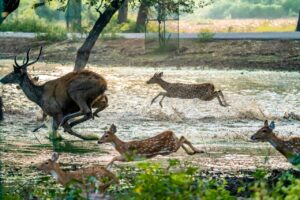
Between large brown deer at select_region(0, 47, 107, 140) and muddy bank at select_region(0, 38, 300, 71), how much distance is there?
54.3ft

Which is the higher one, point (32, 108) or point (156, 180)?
point (156, 180)

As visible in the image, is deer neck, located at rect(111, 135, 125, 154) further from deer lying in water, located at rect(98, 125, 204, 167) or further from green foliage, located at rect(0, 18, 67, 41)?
green foliage, located at rect(0, 18, 67, 41)

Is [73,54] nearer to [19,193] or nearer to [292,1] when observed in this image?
[19,193]

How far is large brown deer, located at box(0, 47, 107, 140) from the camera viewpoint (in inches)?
737

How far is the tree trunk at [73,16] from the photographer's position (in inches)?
1879

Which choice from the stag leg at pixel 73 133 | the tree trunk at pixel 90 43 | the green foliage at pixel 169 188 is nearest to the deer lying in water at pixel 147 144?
the stag leg at pixel 73 133

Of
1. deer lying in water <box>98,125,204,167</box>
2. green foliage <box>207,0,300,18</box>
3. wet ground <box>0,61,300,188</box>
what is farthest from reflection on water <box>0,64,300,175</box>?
green foliage <box>207,0,300,18</box>

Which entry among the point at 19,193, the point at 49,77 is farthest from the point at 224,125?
the point at 49,77

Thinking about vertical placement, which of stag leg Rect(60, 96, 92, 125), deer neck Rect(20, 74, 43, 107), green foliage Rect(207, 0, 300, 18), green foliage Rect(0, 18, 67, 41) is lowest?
green foliage Rect(207, 0, 300, 18)

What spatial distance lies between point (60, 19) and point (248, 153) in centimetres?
5678

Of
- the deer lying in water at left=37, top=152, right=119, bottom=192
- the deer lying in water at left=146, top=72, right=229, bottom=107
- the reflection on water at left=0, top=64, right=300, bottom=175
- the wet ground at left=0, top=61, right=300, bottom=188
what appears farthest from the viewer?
the deer lying in water at left=146, top=72, right=229, bottom=107

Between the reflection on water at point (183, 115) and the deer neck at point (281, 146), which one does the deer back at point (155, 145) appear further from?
the deer neck at point (281, 146)

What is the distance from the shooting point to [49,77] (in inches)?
1284

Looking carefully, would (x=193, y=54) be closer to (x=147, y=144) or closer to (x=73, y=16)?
(x=73, y=16)
